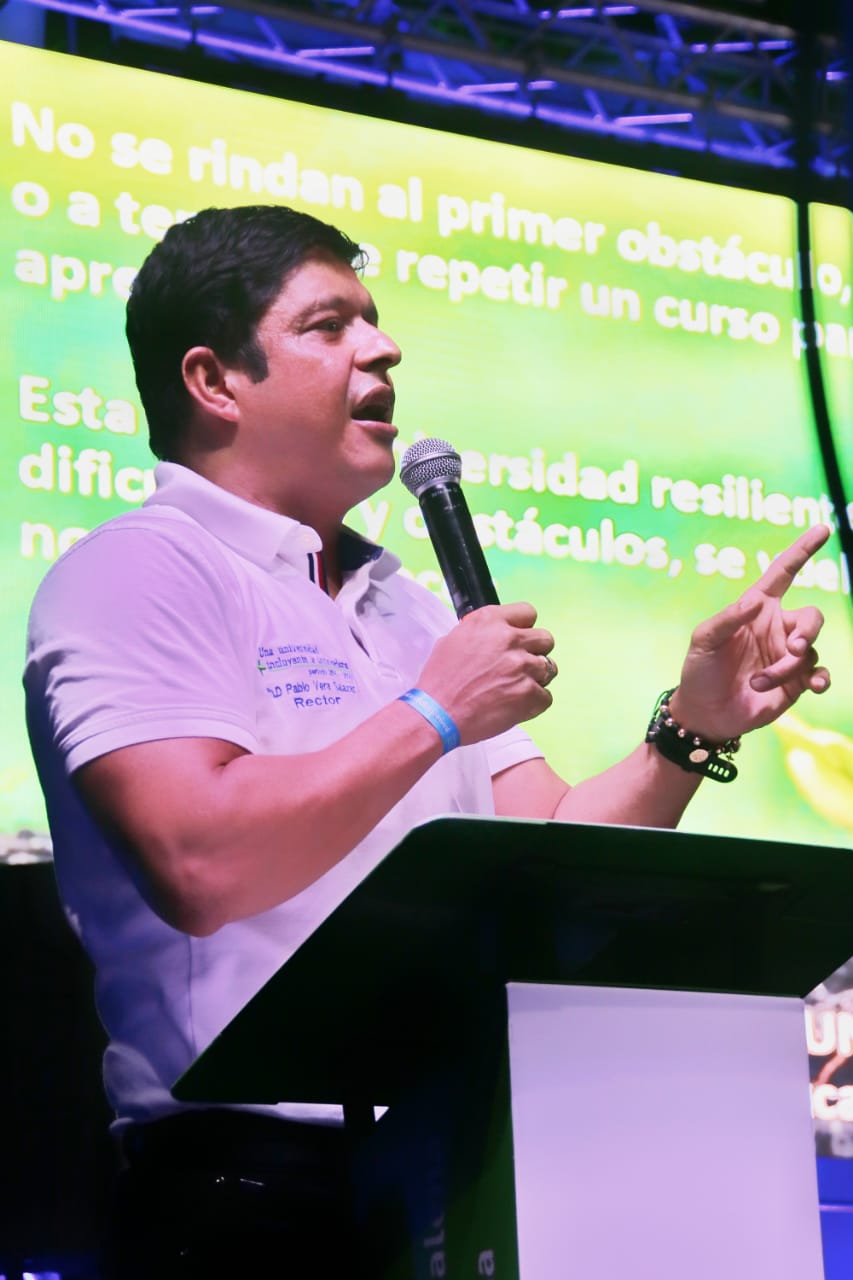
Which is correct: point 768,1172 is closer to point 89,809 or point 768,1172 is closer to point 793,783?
point 89,809

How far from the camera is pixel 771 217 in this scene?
135 inches

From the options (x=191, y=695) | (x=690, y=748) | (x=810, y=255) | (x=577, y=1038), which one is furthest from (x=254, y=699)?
(x=810, y=255)

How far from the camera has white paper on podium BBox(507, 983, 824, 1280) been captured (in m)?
1.01

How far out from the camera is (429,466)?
1.96 meters

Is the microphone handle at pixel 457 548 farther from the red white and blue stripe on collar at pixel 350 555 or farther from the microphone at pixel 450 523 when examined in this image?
the red white and blue stripe on collar at pixel 350 555

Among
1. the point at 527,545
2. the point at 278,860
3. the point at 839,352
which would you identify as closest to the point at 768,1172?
the point at 278,860

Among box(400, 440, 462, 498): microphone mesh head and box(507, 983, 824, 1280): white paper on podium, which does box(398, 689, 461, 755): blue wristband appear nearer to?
box(400, 440, 462, 498): microphone mesh head

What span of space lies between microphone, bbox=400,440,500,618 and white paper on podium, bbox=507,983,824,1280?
814 millimetres

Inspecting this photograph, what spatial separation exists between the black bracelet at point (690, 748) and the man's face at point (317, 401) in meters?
0.60

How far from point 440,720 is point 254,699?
12.5 inches

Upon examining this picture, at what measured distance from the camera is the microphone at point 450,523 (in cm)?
187

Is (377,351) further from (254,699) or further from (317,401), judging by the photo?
(254,699)

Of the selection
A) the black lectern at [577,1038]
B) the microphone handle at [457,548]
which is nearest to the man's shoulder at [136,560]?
the microphone handle at [457,548]

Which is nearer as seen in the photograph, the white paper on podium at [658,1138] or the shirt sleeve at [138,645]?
the white paper on podium at [658,1138]
